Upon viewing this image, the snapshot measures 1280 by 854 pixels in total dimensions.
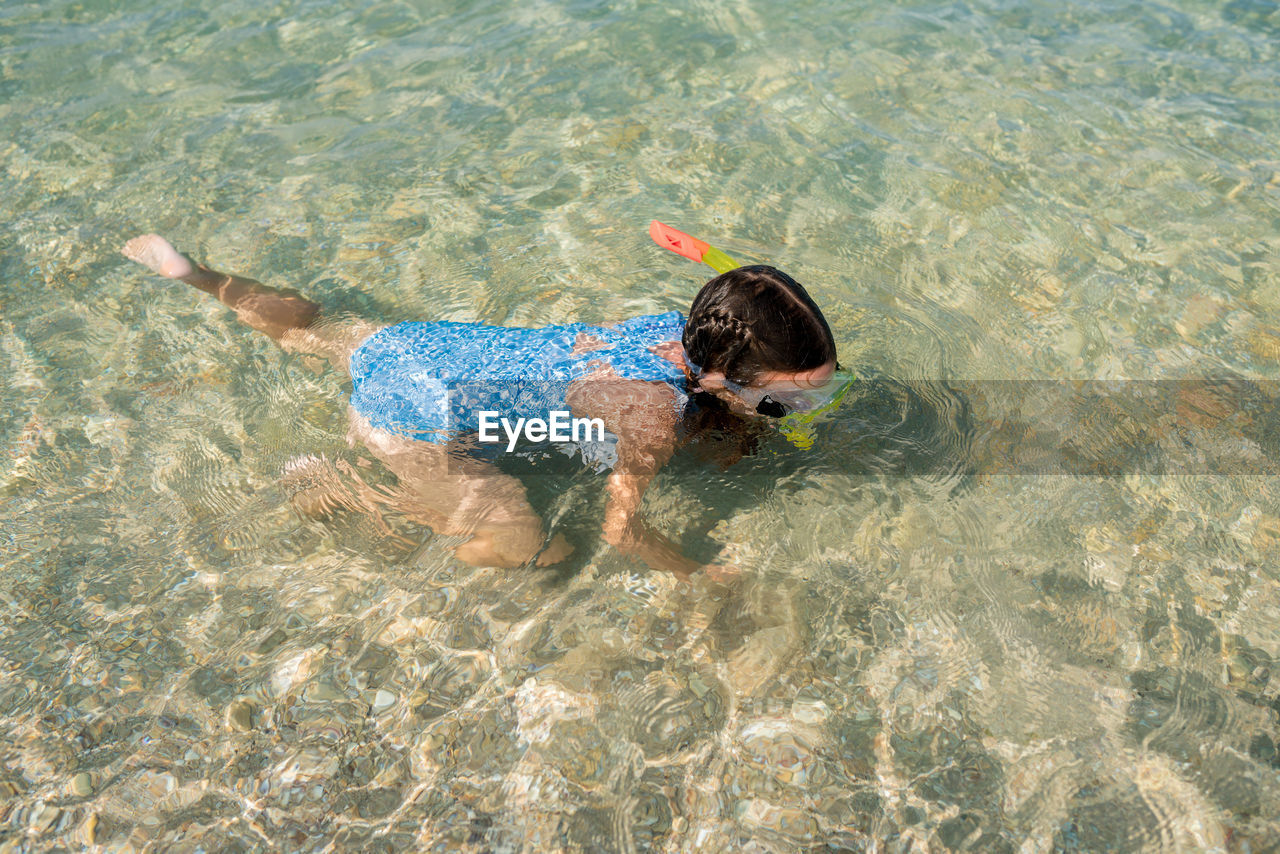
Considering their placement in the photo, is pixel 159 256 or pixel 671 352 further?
pixel 159 256

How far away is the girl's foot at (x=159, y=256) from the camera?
14.1 ft

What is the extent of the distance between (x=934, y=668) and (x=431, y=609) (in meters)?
1.71

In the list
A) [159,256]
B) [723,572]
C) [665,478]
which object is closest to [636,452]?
[665,478]

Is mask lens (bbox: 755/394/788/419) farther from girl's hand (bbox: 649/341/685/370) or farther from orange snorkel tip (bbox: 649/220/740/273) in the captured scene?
orange snorkel tip (bbox: 649/220/740/273)

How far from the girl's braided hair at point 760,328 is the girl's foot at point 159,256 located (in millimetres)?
2947

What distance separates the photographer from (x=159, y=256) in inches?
171

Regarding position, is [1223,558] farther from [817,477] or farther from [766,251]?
[766,251]

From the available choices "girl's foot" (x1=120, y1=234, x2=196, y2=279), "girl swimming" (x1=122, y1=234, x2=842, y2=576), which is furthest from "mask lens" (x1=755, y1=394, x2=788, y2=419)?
"girl's foot" (x1=120, y1=234, x2=196, y2=279)

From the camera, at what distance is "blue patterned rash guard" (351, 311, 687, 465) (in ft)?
10.7

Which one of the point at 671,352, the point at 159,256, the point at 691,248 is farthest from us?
the point at 159,256

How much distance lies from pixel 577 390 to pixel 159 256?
2637 millimetres

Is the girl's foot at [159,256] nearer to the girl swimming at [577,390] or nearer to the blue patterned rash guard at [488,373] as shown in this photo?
the girl swimming at [577,390]

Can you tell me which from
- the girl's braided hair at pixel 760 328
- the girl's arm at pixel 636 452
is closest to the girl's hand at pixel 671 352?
the girl's arm at pixel 636 452

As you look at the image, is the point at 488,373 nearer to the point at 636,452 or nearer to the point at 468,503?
the point at 468,503
